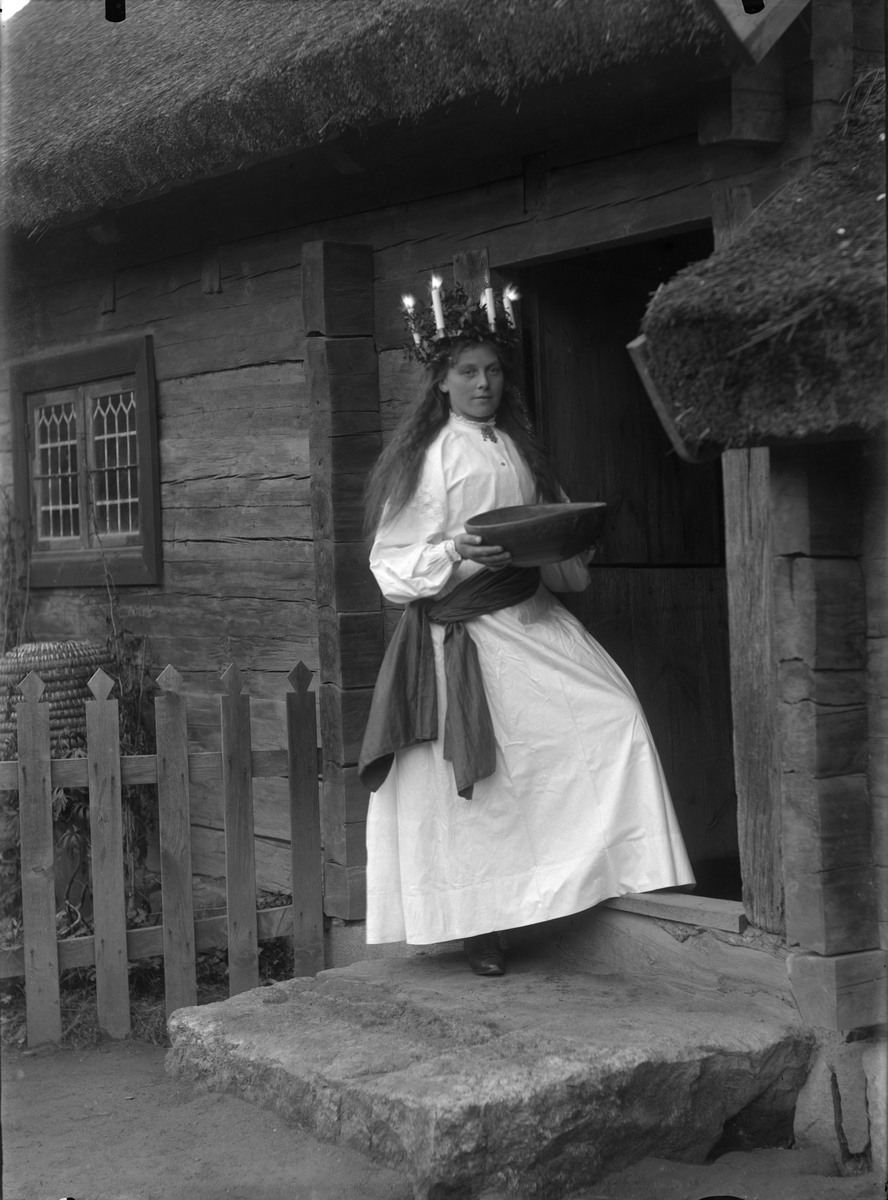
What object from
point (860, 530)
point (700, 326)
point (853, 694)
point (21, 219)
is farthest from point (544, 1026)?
point (21, 219)

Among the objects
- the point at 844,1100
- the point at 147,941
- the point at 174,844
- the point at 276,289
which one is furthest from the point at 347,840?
the point at 276,289

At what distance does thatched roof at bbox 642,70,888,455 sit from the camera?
2.55 m

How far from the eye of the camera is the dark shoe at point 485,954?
411 centimetres

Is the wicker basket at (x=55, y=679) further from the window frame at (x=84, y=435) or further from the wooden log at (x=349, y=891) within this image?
the wooden log at (x=349, y=891)

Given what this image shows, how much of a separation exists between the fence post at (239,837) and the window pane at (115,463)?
1744mm

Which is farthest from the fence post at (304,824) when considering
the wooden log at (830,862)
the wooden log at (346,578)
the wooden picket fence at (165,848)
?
the wooden log at (830,862)

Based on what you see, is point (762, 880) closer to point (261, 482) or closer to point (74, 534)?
point (261, 482)

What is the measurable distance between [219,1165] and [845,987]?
1654mm

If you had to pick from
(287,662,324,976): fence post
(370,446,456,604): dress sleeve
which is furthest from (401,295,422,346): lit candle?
(287,662,324,976): fence post

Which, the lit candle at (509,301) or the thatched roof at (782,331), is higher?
the lit candle at (509,301)

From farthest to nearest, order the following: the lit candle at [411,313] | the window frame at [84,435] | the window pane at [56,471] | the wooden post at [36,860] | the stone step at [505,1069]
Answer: the window pane at [56,471] → the window frame at [84,435] → the wooden post at [36,860] → the lit candle at [411,313] → the stone step at [505,1069]

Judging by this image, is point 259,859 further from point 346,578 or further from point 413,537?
point 413,537

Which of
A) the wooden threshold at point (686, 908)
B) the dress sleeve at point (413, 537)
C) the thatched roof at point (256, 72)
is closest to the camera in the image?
the thatched roof at point (256, 72)

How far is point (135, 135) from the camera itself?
4.65 m
